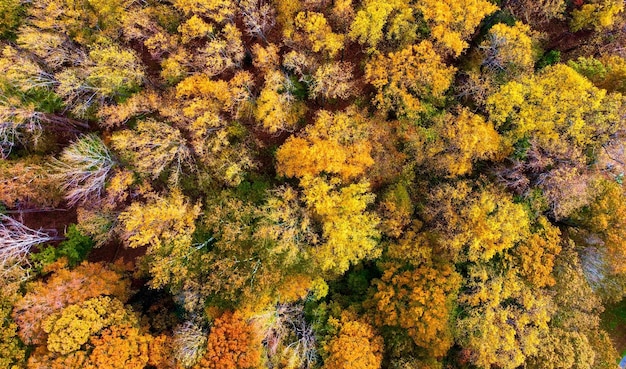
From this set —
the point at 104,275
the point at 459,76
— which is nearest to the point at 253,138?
the point at 104,275

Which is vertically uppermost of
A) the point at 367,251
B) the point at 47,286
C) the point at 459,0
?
the point at 459,0

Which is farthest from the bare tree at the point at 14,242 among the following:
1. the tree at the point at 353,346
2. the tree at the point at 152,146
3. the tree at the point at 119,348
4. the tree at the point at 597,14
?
the tree at the point at 597,14

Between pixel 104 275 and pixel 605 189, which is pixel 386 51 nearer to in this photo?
pixel 605 189

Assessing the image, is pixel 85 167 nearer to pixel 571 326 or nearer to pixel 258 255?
pixel 258 255

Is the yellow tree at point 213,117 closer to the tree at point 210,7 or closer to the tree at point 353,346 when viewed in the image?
the tree at point 210,7

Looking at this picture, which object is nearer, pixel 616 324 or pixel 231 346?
pixel 231 346

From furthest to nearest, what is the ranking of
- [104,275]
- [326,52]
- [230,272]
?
[326,52] < [104,275] < [230,272]

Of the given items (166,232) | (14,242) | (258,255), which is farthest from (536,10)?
(14,242)
